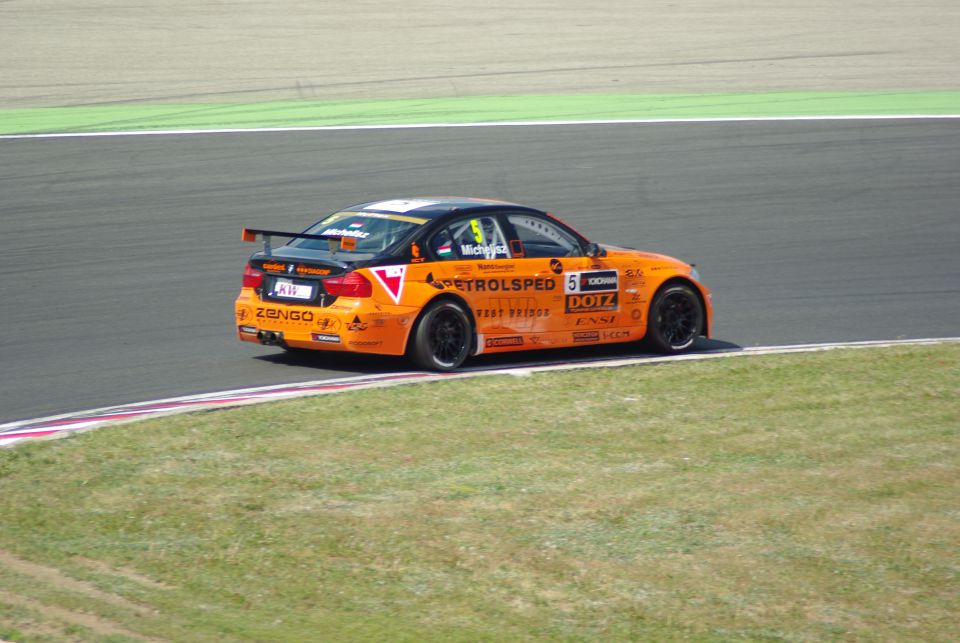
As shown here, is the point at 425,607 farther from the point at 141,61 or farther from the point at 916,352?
the point at 141,61

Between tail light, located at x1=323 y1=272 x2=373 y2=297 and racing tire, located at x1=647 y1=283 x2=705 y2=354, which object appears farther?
racing tire, located at x1=647 y1=283 x2=705 y2=354

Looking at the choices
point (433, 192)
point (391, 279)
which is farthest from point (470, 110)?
point (391, 279)

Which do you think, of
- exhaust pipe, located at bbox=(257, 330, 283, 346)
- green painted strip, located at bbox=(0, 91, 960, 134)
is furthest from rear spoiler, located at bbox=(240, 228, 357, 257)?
green painted strip, located at bbox=(0, 91, 960, 134)

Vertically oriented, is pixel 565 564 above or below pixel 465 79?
below

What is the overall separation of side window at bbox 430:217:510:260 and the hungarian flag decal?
0.47 m

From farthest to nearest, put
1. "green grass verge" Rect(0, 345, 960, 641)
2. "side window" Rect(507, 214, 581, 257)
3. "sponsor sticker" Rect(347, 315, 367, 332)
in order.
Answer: "side window" Rect(507, 214, 581, 257) → "sponsor sticker" Rect(347, 315, 367, 332) → "green grass verge" Rect(0, 345, 960, 641)

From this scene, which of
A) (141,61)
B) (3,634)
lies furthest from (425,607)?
(141,61)

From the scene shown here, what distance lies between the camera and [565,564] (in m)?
7.56

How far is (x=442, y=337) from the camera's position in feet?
39.4

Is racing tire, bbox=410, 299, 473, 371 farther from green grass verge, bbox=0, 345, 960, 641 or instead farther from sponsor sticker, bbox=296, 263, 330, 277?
sponsor sticker, bbox=296, 263, 330, 277

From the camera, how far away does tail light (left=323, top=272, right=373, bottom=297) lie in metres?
11.5

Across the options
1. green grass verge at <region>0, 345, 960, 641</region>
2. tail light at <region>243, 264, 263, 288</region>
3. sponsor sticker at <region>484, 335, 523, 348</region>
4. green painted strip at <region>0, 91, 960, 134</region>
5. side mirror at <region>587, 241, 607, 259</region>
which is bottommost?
green grass verge at <region>0, 345, 960, 641</region>

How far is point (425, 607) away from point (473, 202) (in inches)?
244

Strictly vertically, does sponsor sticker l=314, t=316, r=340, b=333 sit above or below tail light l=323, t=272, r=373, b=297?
below
